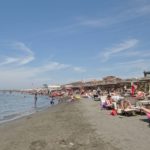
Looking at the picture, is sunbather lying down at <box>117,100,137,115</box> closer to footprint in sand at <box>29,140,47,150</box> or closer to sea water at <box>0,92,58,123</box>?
footprint in sand at <box>29,140,47,150</box>

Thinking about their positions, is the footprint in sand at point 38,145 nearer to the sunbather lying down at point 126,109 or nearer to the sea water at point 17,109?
the sunbather lying down at point 126,109

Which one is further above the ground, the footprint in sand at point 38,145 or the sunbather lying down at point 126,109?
the sunbather lying down at point 126,109

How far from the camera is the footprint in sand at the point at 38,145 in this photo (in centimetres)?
1298

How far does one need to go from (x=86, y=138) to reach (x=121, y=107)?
10.1 meters

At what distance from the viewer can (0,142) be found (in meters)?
15.9

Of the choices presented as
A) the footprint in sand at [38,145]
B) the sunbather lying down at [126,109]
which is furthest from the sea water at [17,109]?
the footprint in sand at [38,145]

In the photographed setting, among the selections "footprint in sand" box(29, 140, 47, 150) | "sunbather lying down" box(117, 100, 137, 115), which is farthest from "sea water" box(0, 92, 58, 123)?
"footprint in sand" box(29, 140, 47, 150)

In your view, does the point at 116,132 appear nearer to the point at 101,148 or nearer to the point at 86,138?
the point at 86,138

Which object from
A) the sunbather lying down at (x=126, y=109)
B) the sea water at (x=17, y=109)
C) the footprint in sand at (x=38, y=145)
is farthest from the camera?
the sea water at (x=17, y=109)

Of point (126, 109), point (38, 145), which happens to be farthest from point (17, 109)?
point (38, 145)

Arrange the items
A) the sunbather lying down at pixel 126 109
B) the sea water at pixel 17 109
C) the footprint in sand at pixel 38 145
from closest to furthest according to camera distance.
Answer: the footprint in sand at pixel 38 145 → the sunbather lying down at pixel 126 109 → the sea water at pixel 17 109

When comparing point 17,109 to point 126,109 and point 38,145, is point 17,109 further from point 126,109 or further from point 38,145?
point 38,145

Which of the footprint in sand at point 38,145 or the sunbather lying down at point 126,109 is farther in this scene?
the sunbather lying down at point 126,109

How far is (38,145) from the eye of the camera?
13.6 m
